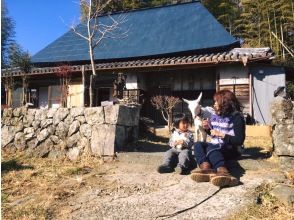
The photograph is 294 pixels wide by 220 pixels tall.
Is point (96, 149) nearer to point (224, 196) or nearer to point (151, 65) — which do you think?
point (224, 196)

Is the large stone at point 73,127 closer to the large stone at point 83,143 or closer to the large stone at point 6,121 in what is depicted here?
the large stone at point 83,143

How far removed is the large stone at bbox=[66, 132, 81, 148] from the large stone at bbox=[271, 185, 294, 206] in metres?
4.43

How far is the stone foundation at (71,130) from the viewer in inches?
296

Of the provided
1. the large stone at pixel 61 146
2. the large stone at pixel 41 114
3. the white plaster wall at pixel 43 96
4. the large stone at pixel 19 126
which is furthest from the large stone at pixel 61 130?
the white plaster wall at pixel 43 96

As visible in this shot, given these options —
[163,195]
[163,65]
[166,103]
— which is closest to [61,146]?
[163,195]

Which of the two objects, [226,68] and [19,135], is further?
[226,68]

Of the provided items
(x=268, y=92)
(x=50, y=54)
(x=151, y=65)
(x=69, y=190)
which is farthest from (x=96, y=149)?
(x=50, y=54)

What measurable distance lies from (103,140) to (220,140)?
2667mm

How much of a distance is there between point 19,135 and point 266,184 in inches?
240

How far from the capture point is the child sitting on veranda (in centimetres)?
584

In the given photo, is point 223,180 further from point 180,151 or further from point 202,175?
point 180,151

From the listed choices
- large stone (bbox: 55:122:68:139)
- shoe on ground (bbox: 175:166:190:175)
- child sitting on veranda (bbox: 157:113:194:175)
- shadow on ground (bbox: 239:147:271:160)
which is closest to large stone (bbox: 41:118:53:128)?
large stone (bbox: 55:122:68:139)

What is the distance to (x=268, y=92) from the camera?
40.5ft

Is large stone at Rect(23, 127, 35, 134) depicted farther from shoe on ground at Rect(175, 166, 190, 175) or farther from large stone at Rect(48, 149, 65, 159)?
shoe on ground at Rect(175, 166, 190, 175)
